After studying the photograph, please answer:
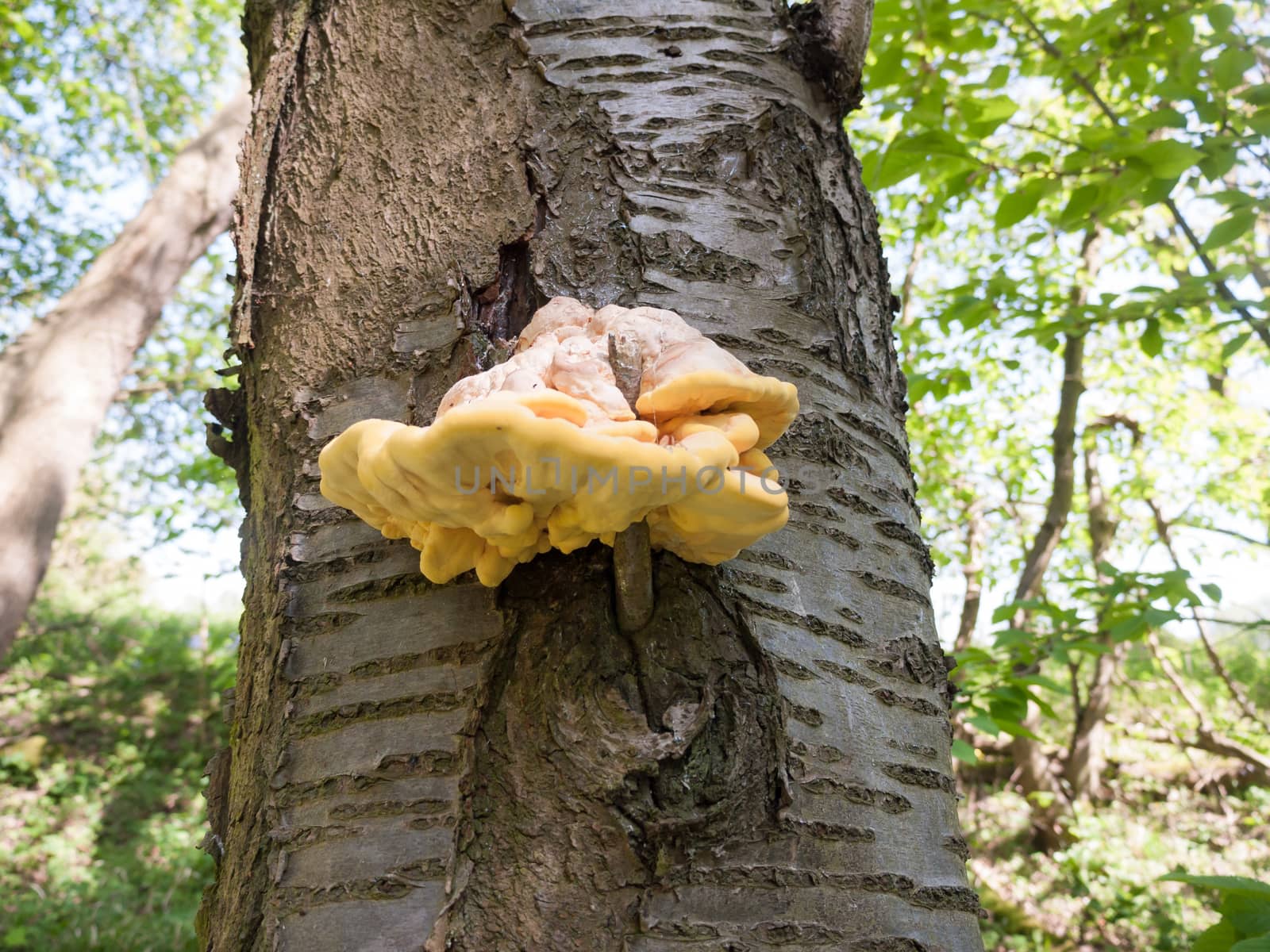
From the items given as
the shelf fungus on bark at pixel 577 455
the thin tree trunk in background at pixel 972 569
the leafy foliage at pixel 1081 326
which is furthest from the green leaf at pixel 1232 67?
the thin tree trunk in background at pixel 972 569

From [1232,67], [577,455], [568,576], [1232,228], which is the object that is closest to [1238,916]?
[568,576]

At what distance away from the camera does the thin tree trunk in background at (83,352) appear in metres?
5.58

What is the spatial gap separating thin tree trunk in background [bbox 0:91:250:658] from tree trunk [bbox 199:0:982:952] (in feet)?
14.8

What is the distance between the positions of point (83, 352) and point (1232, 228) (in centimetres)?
753

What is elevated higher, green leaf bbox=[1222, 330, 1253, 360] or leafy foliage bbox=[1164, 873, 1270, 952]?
green leaf bbox=[1222, 330, 1253, 360]

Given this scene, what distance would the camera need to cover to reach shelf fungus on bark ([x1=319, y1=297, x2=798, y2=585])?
91 cm

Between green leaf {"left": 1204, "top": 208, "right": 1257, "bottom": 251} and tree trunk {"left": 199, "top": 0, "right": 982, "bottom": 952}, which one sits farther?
green leaf {"left": 1204, "top": 208, "right": 1257, "bottom": 251}

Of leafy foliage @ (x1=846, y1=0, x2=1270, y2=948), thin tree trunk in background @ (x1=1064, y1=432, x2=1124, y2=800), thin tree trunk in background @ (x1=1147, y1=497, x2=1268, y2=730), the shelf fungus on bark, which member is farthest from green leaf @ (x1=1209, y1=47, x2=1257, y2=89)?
thin tree trunk in background @ (x1=1064, y1=432, x2=1124, y2=800)

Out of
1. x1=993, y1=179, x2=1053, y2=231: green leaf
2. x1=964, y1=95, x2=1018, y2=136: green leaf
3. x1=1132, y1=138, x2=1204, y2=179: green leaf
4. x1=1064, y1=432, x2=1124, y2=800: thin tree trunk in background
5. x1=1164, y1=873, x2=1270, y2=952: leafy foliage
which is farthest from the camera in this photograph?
x1=1064, y1=432, x2=1124, y2=800: thin tree trunk in background

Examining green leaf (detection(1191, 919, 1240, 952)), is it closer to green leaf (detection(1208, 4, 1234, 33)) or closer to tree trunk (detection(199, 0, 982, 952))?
tree trunk (detection(199, 0, 982, 952))

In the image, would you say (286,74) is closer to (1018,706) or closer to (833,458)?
(833,458)

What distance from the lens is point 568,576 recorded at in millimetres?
1202

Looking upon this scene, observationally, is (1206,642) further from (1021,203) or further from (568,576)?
(568,576)

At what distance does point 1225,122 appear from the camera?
3.11 meters
